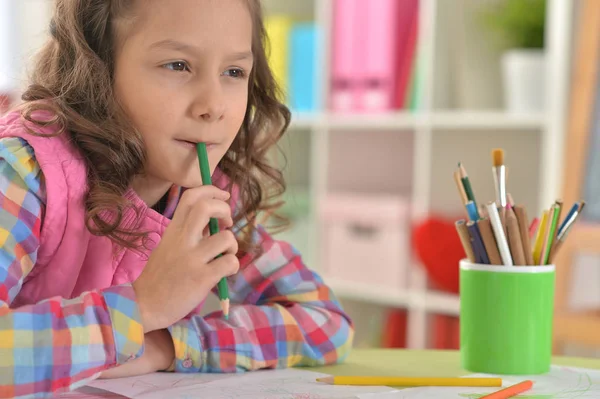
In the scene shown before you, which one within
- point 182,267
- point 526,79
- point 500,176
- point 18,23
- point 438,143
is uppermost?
point 18,23

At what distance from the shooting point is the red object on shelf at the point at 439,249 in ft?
7.57

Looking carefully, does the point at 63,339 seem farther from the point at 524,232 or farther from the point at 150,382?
the point at 524,232

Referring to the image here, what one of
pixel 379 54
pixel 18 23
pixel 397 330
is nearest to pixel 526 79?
pixel 379 54

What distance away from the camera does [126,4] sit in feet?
3.25

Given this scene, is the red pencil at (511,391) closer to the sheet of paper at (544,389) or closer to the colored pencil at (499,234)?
the sheet of paper at (544,389)

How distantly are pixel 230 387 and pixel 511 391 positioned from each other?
0.27 metres

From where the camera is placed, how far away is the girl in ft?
2.56

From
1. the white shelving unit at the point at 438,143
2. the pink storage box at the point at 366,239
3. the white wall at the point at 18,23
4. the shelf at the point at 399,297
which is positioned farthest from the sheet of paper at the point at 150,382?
the white wall at the point at 18,23

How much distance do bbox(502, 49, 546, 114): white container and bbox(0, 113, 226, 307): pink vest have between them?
139 cm

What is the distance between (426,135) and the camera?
249cm

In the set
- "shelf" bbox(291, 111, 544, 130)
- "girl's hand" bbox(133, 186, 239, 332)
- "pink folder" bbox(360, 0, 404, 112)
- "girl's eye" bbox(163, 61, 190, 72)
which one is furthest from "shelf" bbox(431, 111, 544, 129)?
"girl's hand" bbox(133, 186, 239, 332)

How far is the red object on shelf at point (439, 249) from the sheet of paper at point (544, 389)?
4.49 ft

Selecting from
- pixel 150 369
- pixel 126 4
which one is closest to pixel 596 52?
pixel 126 4

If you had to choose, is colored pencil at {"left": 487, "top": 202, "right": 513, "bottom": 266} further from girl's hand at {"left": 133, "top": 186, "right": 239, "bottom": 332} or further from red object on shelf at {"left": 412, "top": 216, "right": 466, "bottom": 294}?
red object on shelf at {"left": 412, "top": 216, "right": 466, "bottom": 294}
